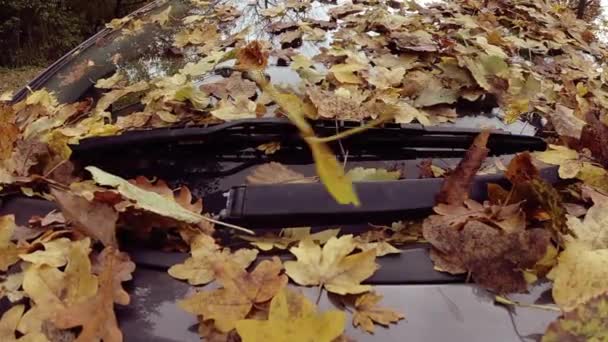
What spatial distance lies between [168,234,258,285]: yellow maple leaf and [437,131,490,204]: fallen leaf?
46 centimetres

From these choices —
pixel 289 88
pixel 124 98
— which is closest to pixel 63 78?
pixel 124 98

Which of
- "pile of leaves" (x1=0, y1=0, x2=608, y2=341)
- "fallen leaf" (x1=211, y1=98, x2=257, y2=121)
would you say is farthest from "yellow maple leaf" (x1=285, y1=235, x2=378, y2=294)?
"fallen leaf" (x1=211, y1=98, x2=257, y2=121)

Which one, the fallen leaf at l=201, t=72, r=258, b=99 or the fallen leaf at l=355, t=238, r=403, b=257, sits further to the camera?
the fallen leaf at l=201, t=72, r=258, b=99

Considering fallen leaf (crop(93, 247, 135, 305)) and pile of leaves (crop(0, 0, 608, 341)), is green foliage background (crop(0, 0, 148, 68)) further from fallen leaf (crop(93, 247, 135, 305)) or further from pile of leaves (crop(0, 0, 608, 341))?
fallen leaf (crop(93, 247, 135, 305))

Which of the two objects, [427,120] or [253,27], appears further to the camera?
[253,27]

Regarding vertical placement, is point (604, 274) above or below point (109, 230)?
below

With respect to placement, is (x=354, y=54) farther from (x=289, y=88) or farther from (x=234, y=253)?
(x=234, y=253)

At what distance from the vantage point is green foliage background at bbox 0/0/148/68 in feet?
27.1

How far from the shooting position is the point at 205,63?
6.79 feet

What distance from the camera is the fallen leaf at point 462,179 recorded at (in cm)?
126

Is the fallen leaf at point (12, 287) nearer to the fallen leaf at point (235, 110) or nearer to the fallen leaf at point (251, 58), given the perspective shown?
the fallen leaf at point (235, 110)

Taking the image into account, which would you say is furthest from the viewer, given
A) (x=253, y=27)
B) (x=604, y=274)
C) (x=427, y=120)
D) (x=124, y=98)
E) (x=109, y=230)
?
(x=253, y=27)

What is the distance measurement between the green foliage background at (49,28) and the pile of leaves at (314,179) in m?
6.95

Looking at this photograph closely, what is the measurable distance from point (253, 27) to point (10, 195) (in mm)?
1419
